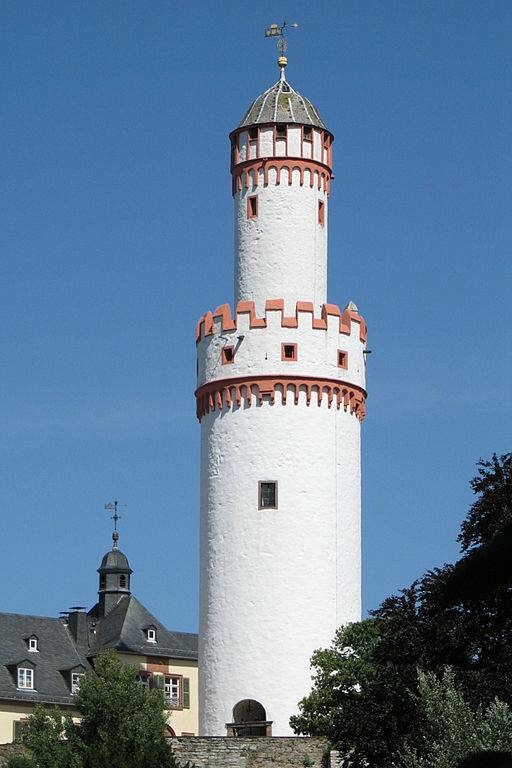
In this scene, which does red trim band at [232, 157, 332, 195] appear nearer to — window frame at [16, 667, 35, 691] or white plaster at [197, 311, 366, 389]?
white plaster at [197, 311, 366, 389]

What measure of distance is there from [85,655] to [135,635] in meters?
2.80

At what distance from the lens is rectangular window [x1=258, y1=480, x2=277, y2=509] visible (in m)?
52.9

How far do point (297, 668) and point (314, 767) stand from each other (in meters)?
6.08

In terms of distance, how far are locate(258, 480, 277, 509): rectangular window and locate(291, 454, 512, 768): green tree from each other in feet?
29.5

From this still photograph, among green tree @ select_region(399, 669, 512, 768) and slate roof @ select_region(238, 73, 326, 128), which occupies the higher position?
slate roof @ select_region(238, 73, 326, 128)

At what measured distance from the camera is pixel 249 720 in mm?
52094

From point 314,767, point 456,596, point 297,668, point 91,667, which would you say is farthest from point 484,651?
point 91,667

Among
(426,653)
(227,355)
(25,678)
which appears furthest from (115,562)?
(426,653)

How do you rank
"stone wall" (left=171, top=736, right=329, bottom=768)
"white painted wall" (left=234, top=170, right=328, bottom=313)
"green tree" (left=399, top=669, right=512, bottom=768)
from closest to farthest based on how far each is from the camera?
"green tree" (left=399, top=669, right=512, bottom=768)
"stone wall" (left=171, top=736, right=329, bottom=768)
"white painted wall" (left=234, top=170, right=328, bottom=313)

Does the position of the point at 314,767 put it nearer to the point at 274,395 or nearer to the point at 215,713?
the point at 215,713

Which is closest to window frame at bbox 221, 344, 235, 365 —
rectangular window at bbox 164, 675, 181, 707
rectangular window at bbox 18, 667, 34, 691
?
rectangular window at bbox 18, 667, 34, 691

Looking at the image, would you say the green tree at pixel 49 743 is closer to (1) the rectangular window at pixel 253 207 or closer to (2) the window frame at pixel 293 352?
(2) the window frame at pixel 293 352

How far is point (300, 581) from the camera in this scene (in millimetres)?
52250

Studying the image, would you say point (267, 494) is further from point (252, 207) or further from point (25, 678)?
point (25, 678)
